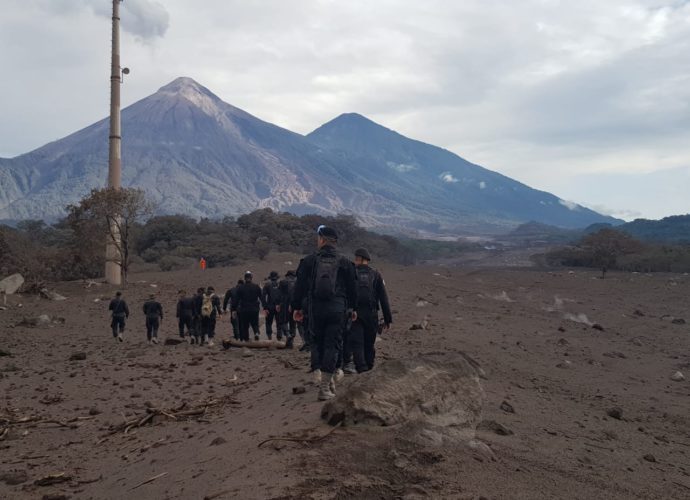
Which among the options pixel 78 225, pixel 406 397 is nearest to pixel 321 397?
pixel 406 397

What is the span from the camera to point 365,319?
775 centimetres

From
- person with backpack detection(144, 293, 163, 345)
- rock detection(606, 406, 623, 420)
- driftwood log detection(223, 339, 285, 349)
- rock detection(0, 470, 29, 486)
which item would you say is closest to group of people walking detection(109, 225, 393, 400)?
rock detection(0, 470, 29, 486)

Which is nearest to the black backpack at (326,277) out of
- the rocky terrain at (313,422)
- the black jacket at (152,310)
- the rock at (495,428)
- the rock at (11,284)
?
the rocky terrain at (313,422)

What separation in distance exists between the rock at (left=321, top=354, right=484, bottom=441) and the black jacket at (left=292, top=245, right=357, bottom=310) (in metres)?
1.42

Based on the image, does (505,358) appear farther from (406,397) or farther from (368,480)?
(368,480)

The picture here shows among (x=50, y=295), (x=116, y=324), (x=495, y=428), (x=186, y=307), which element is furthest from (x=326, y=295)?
(x=50, y=295)

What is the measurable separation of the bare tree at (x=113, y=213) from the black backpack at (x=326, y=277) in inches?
792

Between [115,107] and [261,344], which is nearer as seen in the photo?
[261,344]

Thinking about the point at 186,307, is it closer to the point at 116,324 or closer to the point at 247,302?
the point at 247,302

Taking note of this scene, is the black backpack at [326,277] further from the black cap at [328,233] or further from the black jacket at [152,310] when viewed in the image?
the black jacket at [152,310]

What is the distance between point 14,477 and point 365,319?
405 cm

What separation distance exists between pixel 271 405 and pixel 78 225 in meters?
21.5

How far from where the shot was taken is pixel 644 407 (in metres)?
9.03

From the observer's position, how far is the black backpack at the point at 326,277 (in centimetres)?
664
